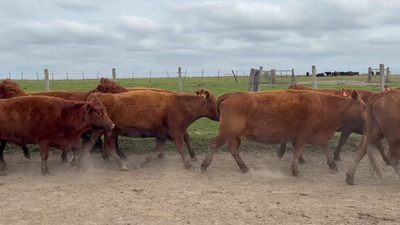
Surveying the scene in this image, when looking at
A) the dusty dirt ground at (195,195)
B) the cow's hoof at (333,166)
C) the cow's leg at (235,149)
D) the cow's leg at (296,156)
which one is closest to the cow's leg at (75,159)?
the dusty dirt ground at (195,195)

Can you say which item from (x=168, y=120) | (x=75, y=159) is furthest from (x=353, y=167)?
(x=75, y=159)

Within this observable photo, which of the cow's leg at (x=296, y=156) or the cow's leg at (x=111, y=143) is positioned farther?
the cow's leg at (x=111, y=143)

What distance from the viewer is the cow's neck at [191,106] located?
26.8 ft

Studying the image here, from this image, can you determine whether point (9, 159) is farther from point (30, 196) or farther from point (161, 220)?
point (161, 220)

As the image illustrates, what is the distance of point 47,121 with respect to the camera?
24.1ft

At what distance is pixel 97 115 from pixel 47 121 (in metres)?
0.91

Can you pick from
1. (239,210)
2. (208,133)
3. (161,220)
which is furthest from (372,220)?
(208,133)

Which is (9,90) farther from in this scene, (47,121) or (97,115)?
(97,115)

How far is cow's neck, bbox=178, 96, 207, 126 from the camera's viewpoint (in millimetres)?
8164

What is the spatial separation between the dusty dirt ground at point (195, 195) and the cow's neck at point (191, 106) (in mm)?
982

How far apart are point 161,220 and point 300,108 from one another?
3722 millimetres

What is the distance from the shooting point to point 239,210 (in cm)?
514

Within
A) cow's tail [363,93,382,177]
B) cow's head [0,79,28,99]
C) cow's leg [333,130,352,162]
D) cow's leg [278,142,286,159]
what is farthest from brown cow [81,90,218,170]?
cow's tail [363,93,382,177]

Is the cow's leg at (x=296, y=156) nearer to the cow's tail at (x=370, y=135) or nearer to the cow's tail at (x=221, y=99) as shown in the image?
the cow's tail at (x=370, y=135)
